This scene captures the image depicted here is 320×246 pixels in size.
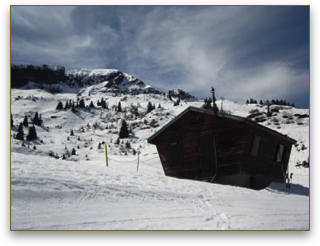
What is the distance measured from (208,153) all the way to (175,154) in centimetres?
282

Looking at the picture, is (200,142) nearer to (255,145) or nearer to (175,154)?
(175,154)

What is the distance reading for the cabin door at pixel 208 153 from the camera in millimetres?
19453

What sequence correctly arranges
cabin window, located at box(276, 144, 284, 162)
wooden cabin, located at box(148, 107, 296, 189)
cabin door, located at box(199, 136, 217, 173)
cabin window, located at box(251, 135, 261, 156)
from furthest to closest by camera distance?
cabin window, located at box(276, 144, 284, 162), cabin door, located at box(199, 136, 217, 173), cabin window, located at box(251, 135, 261, 156), wooden cabin, located at box(148, 107, 296, 189)

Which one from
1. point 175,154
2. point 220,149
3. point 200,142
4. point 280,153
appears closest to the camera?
point 220,149

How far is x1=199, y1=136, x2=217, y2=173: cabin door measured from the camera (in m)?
19.5

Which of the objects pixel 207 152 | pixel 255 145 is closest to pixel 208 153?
pixel 207 152

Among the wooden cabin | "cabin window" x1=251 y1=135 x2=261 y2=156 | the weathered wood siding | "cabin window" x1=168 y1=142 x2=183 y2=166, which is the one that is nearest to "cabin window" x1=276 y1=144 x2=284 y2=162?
the wooden cabin

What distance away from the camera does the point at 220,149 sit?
1911 cm

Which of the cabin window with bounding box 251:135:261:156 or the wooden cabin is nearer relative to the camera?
the wooden cabin

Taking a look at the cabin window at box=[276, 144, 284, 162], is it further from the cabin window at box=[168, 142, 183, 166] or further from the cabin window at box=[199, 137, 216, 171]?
the cabin window at box=[168, 142, 183, 166]

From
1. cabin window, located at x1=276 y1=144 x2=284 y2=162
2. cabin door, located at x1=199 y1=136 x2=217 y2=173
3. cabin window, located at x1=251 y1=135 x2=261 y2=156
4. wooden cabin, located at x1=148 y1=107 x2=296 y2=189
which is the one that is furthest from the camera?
cabin window, located at x1=276 y1=144 x2=284 y2=162
